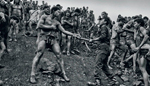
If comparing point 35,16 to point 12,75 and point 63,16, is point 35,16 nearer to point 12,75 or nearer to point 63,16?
point 63,16

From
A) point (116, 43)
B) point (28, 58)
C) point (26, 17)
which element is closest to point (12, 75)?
point (28, 58)

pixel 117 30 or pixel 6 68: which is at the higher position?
pixel 117 30

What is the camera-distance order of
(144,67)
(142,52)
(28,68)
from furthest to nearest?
(28,68)
(142,52)
(144,67)

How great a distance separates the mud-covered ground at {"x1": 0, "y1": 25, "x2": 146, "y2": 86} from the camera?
7.42 metres

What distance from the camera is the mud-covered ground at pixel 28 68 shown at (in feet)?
24.3

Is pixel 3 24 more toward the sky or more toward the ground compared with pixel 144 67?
more toward the sky

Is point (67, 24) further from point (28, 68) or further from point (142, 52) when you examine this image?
point (142, 52)

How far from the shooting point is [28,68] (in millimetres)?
8242

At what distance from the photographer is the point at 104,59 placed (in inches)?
323

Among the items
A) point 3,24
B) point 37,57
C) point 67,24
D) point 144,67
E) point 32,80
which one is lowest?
point 32,80

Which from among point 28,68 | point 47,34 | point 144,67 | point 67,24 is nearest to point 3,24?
point 28,68

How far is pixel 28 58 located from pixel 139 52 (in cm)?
485

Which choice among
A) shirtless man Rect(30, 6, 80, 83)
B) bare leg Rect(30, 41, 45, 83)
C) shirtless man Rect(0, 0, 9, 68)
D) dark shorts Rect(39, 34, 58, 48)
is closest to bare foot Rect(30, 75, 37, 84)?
bare leg Rect(30, 41, 45, 83)

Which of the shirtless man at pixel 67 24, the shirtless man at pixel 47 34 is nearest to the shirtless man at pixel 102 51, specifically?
the shirtless man at pixel 47 34
